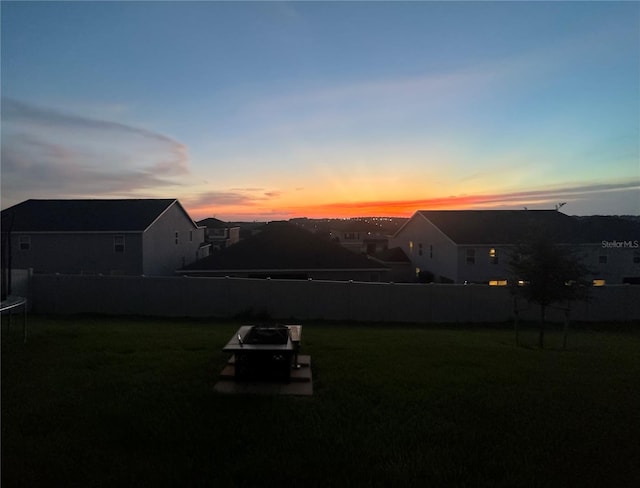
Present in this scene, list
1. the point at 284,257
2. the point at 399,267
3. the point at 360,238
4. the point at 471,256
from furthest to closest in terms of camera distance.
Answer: the point at 360,238 < the point at 399,267 < the point at 471,256 < the point at 284,257

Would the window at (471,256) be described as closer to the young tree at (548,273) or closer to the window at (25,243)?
the young tree at (548,273)

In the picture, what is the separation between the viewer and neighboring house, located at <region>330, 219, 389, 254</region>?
52.8m

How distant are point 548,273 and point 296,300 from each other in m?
8.65

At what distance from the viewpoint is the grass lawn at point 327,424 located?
404 centimetres

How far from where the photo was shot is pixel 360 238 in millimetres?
58625

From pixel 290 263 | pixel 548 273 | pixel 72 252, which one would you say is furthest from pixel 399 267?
pixel 548 273

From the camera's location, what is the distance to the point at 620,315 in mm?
19172

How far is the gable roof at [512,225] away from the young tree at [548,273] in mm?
17931

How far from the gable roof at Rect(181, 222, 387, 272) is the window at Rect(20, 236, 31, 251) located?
29.6 ft

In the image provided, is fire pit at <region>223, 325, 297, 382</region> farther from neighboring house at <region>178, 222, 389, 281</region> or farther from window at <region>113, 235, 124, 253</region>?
window at <region>113, 235, 124, 253</region>

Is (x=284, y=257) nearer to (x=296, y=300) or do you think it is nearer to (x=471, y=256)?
(x=296, y=300)

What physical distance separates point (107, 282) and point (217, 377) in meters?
13.8

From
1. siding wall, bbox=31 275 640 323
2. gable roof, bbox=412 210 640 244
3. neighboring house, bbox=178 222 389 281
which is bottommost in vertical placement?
siding wall, bbox=31 275 640 323

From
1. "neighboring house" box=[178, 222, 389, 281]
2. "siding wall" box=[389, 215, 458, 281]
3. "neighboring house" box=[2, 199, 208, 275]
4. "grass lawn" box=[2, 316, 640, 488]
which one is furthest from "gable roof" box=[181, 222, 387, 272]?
"grass lawn" box=[2, 316, 640, 488]
